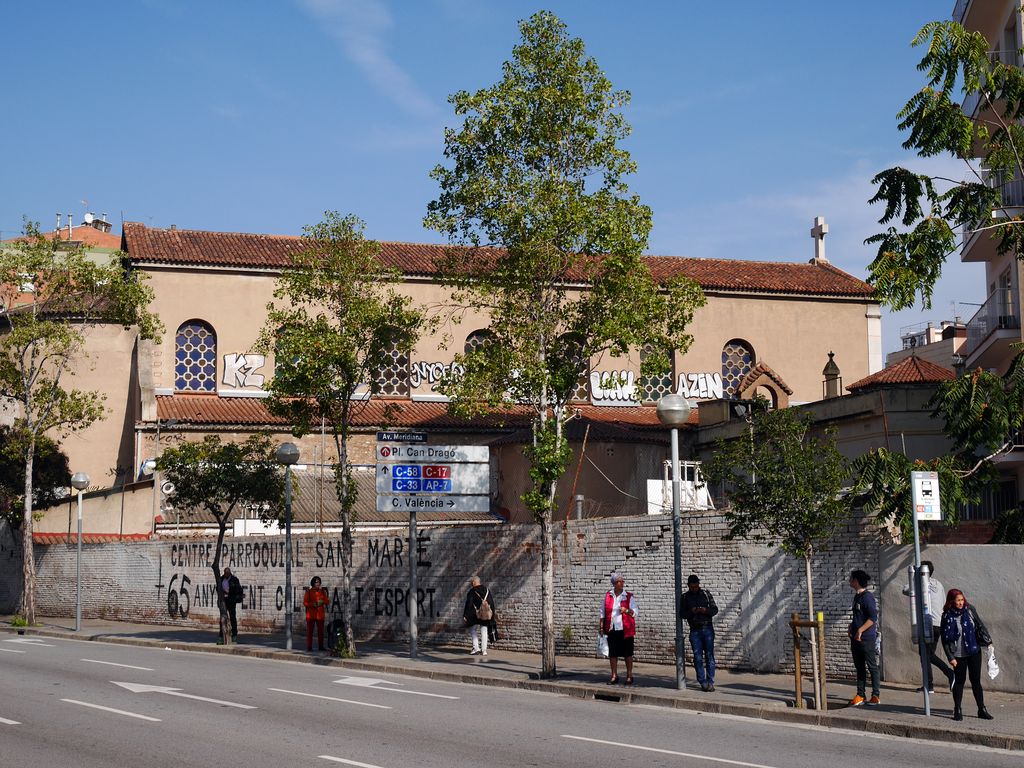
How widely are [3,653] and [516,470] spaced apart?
18597 millimetres

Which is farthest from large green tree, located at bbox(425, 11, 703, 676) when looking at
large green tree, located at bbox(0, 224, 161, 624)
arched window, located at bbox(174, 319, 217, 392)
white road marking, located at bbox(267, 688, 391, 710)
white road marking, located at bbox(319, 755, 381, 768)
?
arched window, located at bbox(174, 319, 217, 392)

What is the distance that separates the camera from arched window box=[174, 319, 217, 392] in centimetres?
4756

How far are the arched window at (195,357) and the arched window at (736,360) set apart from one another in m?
20.8

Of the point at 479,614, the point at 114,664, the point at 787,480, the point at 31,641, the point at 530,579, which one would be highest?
the point at 787,480

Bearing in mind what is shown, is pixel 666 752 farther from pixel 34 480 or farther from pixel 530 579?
pixel 34 480

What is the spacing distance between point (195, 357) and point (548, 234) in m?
29.2

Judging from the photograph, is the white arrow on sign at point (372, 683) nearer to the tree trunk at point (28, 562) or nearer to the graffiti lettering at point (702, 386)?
the tree trunk at point (28, 562)

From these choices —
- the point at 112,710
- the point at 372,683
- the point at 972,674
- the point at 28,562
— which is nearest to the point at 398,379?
the point at 28,562

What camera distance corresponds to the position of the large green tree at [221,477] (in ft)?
96.6

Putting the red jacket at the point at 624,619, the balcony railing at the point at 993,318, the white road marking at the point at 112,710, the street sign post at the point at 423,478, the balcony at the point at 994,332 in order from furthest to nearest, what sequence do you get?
the balcony railing at the point at 993,318
the balcony at the point at 994,332
the street sign post at the point at 423,478
the red jacket at the point at 624,619
the white road marking at the point at 112,710

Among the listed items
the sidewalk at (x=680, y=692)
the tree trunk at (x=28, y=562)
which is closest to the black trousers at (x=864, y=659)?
the sidewalk at (x=680, y=692)

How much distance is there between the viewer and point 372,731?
1405cm

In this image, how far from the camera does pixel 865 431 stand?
112 ft

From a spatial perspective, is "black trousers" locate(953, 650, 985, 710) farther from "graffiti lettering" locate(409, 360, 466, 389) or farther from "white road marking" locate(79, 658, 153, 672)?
"graffiti lettering" locate(409, 360, 466, 389)
